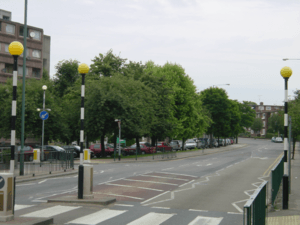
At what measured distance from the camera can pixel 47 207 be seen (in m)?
11.4

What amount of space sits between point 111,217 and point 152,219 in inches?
44.6

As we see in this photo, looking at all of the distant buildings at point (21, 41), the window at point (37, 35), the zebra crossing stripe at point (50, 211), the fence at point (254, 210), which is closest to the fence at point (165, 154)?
the zebra crossing stripe at point (50, 211)

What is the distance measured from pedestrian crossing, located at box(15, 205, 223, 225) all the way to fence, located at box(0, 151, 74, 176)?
1026 centimetres

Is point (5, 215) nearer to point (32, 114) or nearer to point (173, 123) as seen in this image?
point (32, 114)

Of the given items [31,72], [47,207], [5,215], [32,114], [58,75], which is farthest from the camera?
[58,75]

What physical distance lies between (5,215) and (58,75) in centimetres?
6591

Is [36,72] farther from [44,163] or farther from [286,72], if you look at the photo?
[286,72]

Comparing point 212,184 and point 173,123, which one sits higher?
point 173,123

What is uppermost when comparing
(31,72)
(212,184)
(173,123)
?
(31,72)

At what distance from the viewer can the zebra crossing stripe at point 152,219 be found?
9692 mm

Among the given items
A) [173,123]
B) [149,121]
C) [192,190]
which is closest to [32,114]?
[149,121]

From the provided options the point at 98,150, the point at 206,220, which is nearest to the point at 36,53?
the point at 98,150

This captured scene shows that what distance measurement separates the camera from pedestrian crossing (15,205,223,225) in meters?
9.72

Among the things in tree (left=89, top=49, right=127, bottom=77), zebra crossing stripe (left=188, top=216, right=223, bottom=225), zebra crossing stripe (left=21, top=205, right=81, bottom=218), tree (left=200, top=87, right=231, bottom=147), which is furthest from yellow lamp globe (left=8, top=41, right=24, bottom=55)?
tree (left=200, top=87, right=231, bottom=147)
